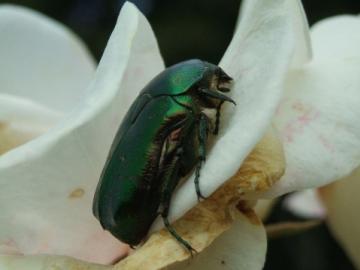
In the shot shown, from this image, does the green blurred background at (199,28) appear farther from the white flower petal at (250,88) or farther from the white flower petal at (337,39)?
the white flower petal at (250,88)

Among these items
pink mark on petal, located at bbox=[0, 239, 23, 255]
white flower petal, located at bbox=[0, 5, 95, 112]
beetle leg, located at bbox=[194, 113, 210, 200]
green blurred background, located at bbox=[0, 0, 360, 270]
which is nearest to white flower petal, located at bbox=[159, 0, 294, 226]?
beetle leg, located at bbox=[194, 113, 210, 200]

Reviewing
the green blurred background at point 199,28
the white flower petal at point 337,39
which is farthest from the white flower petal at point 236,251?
the green blurred background at point 199,28

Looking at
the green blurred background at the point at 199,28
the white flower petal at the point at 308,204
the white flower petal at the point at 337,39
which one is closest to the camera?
the white flower petal at the point at 337,39

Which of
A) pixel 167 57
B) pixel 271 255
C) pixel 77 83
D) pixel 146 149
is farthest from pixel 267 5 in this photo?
pixel 167 57

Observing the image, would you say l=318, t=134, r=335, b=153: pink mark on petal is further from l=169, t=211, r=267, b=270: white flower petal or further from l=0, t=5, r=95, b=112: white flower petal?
l=0, t=5, r=95, b=112: white flower petal

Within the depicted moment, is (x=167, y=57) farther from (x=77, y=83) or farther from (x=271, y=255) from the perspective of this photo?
(x=77, y=83)

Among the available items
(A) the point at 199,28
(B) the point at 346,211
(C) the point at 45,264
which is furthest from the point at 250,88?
(A) the point at 199,28
